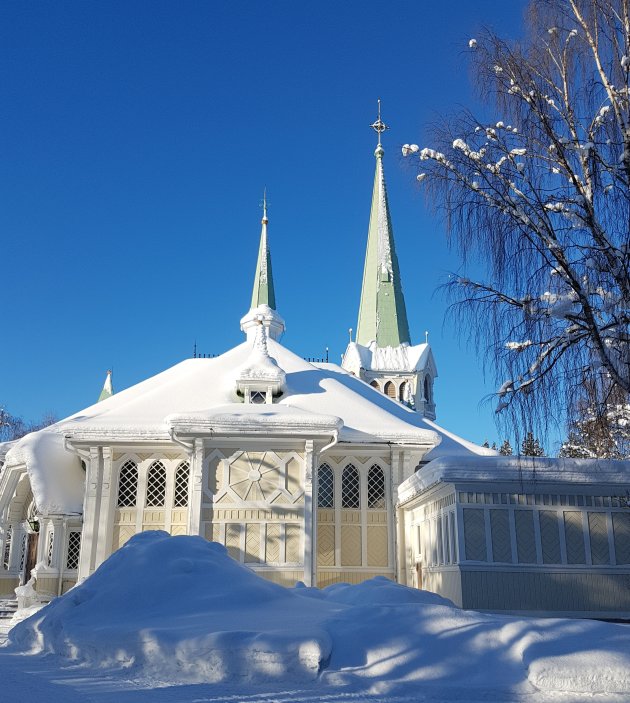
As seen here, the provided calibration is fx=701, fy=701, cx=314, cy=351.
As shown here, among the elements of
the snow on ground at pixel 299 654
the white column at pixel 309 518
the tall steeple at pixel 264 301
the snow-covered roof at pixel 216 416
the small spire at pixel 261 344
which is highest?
the tall steeple at pixel 264 301

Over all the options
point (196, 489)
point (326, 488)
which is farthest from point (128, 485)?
point (326, 488)

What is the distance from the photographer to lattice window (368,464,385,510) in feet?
59.4

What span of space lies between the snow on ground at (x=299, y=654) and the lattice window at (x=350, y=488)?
33.5ft

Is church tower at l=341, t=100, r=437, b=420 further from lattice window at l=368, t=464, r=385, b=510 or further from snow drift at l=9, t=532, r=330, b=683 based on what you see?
snow drift at l=9, t=532, r=330, b=683

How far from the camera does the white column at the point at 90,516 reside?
17281mm

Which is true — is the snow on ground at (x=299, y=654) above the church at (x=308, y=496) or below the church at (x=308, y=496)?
below

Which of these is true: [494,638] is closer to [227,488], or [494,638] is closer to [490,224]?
[490,224]

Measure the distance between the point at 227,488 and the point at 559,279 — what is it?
431 inches

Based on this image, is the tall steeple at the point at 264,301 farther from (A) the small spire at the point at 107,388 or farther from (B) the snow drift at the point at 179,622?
(B) the snow drift at the point at 179,622

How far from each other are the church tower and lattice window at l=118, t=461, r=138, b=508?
21139mm

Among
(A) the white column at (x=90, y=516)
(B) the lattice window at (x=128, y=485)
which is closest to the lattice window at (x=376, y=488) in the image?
(B) the lattice window at (x=128, y=485)

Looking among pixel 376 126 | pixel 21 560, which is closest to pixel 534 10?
pixel 21 560

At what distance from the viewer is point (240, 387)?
1989 centimetres

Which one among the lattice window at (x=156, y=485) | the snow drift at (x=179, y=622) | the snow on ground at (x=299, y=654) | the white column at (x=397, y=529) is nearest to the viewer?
the snow on ground at (x=299, y=654)
